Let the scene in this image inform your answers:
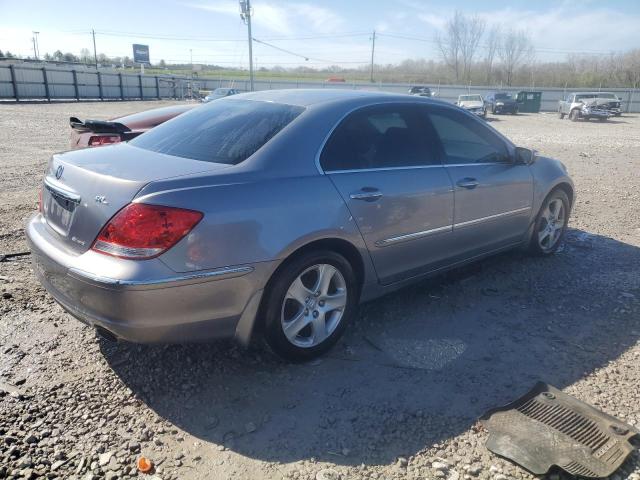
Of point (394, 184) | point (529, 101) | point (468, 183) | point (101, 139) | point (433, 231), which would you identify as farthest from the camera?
point (529, 101)

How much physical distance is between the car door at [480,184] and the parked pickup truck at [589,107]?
101 ft

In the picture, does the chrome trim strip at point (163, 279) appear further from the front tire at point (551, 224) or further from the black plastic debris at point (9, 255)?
the front tire at point (551, 224)

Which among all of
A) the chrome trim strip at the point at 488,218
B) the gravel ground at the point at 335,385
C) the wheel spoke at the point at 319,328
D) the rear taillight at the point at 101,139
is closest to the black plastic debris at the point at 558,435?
the gravel ground at the point at 335,385

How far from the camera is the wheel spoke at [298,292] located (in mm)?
3064

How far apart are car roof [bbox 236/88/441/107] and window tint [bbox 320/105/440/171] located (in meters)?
0.11

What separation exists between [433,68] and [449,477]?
322 ft

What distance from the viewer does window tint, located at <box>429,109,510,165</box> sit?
13.5ft

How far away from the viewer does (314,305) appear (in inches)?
127

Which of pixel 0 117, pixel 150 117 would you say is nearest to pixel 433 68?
pixel 0 117

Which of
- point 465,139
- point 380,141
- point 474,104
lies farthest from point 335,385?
point 474,104

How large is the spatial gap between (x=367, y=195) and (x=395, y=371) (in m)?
1.12

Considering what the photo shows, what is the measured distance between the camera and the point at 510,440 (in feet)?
8.43

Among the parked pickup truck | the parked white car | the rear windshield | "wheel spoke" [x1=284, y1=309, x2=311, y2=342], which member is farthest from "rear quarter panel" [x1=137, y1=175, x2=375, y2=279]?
the parked pickup truck

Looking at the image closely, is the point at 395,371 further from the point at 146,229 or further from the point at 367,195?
the point at 146,229
